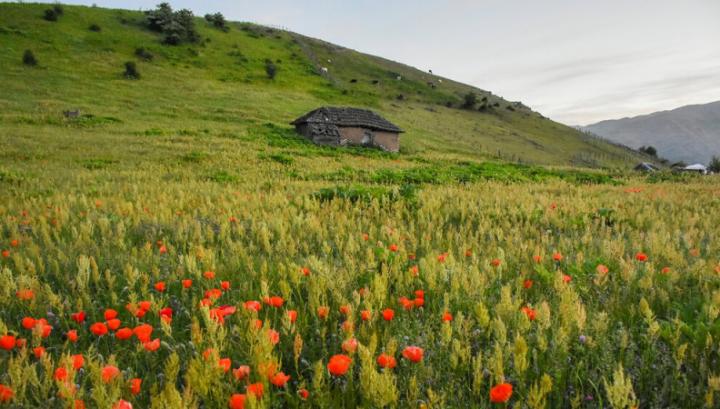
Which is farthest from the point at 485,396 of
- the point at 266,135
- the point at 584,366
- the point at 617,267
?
the point at 266,135

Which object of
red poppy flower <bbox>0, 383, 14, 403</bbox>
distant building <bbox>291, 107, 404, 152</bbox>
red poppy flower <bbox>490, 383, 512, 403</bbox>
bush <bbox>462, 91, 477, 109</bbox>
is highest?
bush <bbox>462, 91, 477, 109</bbox>

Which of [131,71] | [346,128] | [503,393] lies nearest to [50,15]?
[131,71]

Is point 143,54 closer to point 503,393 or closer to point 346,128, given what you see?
point 346,128

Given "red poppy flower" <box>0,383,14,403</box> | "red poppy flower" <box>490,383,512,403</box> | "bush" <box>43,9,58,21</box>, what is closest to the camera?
"red poppy flower" <box>490,383,512,403</box>

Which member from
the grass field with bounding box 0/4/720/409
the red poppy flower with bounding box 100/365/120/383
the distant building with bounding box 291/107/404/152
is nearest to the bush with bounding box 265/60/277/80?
the distant building with bounding box 291/107/404/152

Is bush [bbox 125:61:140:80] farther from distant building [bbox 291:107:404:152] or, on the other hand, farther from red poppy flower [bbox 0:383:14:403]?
red poppy flower [bbox 0:383:14:403]

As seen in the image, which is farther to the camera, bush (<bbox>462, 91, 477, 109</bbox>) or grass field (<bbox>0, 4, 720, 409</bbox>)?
bush (<bbox>462, 91, 477, 109</bbox>)

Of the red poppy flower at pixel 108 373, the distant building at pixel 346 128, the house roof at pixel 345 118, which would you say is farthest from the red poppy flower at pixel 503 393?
the house roof at pixel 345 118

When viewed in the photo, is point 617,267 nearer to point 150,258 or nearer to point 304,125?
point 150,258

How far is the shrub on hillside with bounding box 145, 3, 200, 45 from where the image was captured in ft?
285

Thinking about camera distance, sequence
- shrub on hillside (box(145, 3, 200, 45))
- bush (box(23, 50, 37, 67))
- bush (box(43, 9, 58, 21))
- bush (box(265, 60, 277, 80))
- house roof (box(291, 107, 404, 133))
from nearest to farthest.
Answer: house roof (box(291, 107, 404, 133))
bush (box(23, 50, 37, 67))
bush (box(43, 9, 58, 21))
bush (box(265, 60, 277, 80))
shrub on hillside (box(145, 3, 200, 45))

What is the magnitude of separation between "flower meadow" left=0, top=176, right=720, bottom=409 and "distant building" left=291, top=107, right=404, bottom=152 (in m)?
40.4

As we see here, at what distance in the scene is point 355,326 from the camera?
2.70 meters

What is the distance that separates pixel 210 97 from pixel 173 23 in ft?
134
